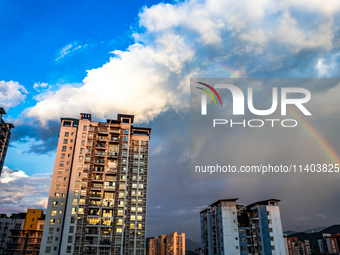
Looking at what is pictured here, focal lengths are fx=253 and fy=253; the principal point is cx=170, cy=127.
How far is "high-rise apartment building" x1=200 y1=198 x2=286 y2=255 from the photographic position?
79.0 meters

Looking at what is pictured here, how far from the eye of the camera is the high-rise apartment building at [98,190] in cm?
7694

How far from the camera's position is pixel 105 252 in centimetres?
7538

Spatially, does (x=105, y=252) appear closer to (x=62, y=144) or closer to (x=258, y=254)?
(x=62, y=144)

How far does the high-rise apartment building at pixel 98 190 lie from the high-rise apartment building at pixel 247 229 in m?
25.5

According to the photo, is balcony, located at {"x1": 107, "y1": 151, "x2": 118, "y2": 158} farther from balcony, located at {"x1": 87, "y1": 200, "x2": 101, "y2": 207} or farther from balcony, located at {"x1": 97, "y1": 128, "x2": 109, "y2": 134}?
balcony, located at {"x1": 87, "y1": 200, "x2": 101, "y2": 207}

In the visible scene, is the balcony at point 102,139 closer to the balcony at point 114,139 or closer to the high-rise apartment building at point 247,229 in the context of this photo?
the balcony at point 114,139

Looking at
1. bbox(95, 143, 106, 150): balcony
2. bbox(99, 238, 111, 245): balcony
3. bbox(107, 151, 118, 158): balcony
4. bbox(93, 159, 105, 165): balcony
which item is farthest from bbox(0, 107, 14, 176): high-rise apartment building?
bbox(99, 238, 111, 245): balcony

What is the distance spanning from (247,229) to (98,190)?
51.1m

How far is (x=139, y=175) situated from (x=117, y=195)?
1191 cm

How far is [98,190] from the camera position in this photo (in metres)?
82.7

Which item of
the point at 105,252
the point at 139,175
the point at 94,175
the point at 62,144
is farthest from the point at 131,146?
the point at 105,252

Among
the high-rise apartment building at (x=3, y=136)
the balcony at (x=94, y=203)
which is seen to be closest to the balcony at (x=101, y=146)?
the balcony at (x=94, y=203)

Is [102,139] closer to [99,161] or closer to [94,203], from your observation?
[99,161]

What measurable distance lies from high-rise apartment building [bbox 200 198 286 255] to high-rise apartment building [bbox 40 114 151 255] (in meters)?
25.5
